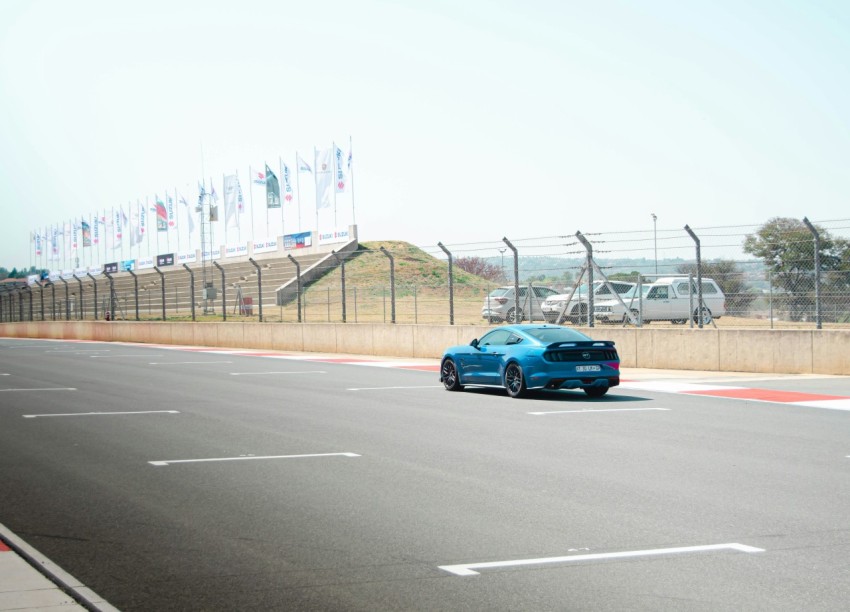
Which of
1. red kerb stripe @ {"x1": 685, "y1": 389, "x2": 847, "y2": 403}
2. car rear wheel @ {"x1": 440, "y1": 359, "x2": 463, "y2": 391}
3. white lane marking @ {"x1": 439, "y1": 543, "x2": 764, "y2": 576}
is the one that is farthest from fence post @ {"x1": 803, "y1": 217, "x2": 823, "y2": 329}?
white lane marking @ {"x1": 439, "y1": 543, "x2": 764, "y2": 576}

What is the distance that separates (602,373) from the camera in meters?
17.5

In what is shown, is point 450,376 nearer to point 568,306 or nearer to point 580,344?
point 580,344

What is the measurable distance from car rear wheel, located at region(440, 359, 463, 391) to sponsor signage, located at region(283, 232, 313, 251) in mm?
63168

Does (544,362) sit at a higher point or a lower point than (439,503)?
higher

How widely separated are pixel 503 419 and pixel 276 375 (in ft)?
34.1

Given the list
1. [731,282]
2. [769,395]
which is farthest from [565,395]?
[731,282]

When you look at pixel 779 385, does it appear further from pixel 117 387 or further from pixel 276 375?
pixel 117 387

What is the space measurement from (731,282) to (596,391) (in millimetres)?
6542

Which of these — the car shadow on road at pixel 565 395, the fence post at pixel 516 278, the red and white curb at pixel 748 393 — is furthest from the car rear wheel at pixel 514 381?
the fence post at pixel 516 278

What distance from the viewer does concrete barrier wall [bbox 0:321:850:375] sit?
854 inches

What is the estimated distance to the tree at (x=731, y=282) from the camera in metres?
22.8

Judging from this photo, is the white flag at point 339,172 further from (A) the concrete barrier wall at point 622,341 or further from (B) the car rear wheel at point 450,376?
(B) the car rear wheel at point 450,376

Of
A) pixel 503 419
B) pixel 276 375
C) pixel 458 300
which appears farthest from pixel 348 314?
pixel 503 419

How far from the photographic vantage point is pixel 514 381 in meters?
17.7
